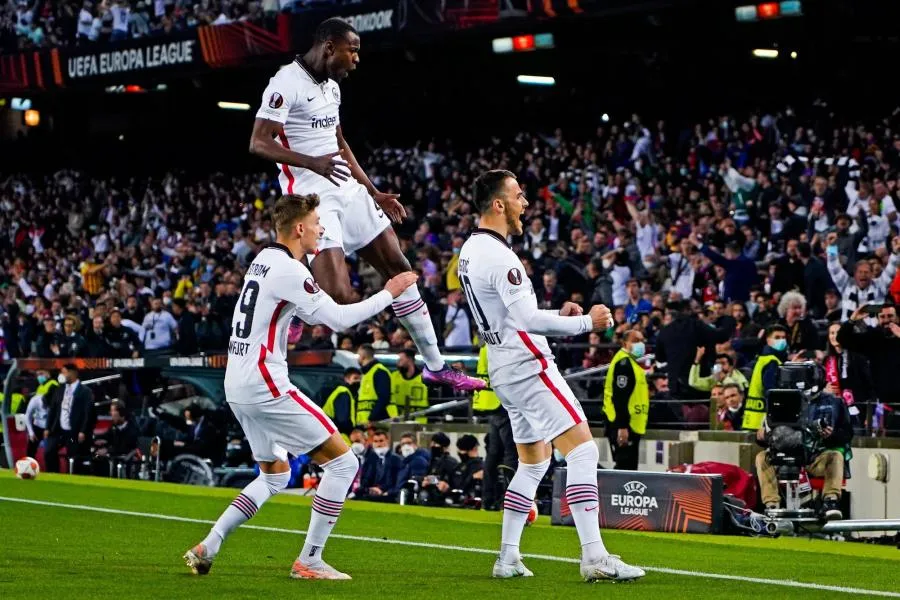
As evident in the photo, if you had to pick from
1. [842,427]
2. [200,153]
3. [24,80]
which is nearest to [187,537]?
[842,427]

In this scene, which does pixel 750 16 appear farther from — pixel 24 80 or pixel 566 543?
pixel 24 80

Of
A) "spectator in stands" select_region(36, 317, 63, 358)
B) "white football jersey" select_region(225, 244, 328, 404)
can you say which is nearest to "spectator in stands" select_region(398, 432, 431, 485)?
"white football jersey" select_region(225, 244, 328, 404)

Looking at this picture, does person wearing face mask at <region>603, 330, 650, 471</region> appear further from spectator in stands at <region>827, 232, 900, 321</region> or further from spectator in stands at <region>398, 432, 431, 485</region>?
spectator in stands at <region>398, 432, 431, 485</region>

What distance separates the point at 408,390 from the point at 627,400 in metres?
3.97

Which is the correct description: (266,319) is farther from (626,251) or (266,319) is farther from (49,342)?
(49,342)

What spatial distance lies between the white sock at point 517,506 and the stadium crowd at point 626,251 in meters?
5.87

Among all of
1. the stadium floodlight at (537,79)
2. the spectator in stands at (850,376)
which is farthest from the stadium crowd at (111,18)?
the spectator in stands at (850,376)

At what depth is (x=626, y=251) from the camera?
19.8 m

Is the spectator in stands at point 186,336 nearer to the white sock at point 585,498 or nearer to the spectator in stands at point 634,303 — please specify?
the spectator in stands at point 634,303

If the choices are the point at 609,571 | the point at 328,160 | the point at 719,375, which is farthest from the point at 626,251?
the point at 609,571

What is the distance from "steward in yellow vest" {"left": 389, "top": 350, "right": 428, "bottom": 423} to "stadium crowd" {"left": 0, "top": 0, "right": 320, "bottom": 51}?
11340 mm

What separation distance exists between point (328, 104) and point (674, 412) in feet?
27.4

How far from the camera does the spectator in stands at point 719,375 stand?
50.1 ft

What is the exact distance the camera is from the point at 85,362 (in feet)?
76.6
